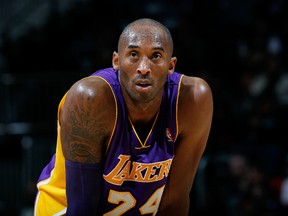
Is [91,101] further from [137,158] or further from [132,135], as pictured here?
[137,158]

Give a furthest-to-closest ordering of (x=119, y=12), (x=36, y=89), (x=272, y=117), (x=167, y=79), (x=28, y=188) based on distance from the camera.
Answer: (x=119, y=12), (x=36, y=89), (x=272, y=117), (x=28, y=188), (x=167, y=79)

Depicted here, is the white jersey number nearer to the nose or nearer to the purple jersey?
the purple jersey

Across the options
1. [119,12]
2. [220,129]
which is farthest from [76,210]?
[119,12]

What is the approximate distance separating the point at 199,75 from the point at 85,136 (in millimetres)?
5436

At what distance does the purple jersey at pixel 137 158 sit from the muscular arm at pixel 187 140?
0.06 m

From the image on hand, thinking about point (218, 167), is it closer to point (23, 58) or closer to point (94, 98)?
point (23, 58)

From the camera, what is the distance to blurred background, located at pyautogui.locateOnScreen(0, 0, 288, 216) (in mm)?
7566

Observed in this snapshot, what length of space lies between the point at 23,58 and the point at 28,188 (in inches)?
115

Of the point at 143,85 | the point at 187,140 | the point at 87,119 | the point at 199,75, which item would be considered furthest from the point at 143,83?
the point at 199,75

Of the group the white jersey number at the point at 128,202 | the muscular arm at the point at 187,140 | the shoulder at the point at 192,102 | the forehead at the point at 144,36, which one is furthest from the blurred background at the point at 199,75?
the forehead at the point at 144,36

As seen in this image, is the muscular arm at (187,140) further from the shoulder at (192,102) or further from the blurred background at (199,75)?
the blurred background at (199,75)

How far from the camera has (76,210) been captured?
339cm

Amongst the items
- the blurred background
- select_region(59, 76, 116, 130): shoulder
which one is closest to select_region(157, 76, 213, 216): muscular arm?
select_region(59, 76, 116, 130): shoulder

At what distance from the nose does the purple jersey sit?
219 millimetres
